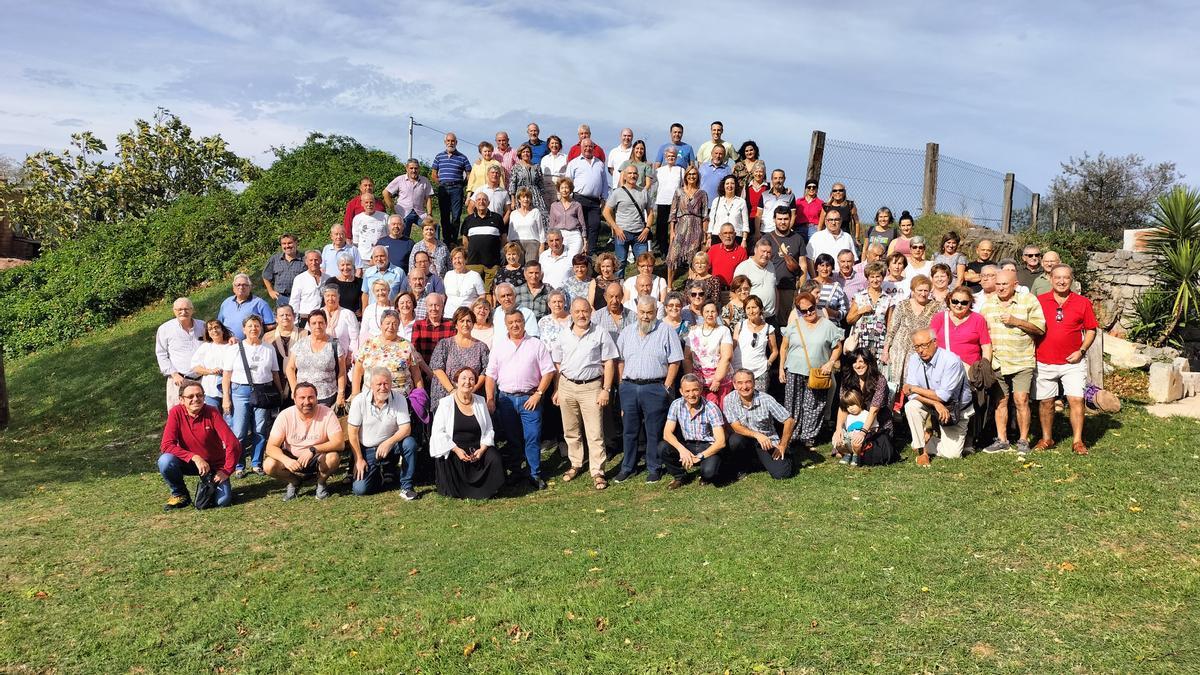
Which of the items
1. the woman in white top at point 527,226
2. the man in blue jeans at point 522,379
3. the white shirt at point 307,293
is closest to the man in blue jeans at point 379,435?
the man in blue jeans at point 522,379

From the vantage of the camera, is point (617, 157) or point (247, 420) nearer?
point (247, 420)

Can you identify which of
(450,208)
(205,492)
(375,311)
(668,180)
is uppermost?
(668,180)

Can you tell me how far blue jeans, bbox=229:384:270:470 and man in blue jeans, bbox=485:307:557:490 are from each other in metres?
2.52

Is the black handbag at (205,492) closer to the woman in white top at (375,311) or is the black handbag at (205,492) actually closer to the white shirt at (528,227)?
the woman in white top at (375,311)

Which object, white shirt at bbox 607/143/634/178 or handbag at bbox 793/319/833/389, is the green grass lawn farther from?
white shirt at bbox 607/143/634/178

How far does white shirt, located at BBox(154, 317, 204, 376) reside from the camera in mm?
9523

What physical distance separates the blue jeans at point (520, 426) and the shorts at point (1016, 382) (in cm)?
448

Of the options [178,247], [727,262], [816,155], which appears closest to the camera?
[727,262]

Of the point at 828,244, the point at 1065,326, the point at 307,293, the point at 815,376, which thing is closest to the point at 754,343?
the point at 815,376

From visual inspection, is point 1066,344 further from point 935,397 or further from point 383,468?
point 383,468

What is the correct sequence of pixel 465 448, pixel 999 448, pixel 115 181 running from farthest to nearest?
1. pixel 115 181
2. pixel 999 448
3. pixel 465 448

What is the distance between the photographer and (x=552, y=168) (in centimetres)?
1350

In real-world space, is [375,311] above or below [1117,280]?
below

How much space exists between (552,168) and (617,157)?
39.7 inches
